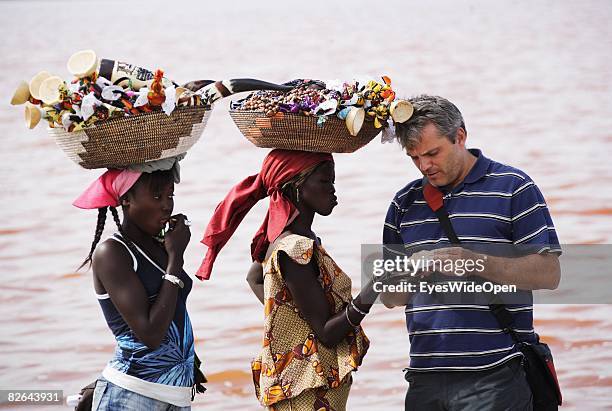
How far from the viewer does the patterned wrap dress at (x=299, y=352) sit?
3822 mm

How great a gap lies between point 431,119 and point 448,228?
0.38 metres

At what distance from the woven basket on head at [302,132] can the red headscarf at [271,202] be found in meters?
0.05

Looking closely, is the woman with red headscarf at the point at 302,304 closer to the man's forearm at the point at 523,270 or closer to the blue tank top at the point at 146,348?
the blue tank top at the point at 146,348

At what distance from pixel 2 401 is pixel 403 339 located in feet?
8.87

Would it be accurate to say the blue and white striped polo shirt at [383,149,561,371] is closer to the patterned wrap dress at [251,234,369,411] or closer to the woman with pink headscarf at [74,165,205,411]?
the patterned wrap dress at [251,234,369,411]

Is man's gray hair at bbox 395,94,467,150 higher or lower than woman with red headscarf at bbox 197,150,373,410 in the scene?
higher

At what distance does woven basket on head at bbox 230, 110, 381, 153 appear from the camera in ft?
12.6

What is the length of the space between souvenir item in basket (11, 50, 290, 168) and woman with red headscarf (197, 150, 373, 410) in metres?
0.40

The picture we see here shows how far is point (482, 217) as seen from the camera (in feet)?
12.0

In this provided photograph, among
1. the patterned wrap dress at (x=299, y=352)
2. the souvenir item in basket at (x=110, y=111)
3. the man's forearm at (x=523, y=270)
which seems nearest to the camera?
the man's forearm at (x=523, y=270)

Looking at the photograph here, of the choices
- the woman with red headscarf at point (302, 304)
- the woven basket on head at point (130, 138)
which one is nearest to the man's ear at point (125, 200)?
the woven basket on head at point (130, 138)

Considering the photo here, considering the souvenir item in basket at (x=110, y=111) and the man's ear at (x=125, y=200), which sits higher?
the souvenir item in basket at (x=110, y=111)

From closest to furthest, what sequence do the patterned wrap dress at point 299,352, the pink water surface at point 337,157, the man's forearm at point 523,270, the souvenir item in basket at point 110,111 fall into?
the man's forearm at point 523,270, the souvenir item in basket at point 110,111, the patterned wrap dress at point 299,352, the pink water surface at point 337,157

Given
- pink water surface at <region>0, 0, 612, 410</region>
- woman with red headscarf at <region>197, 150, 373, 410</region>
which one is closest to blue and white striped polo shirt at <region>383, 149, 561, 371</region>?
woman with red headscarf at <region>197, 150, 373, 410</region>
